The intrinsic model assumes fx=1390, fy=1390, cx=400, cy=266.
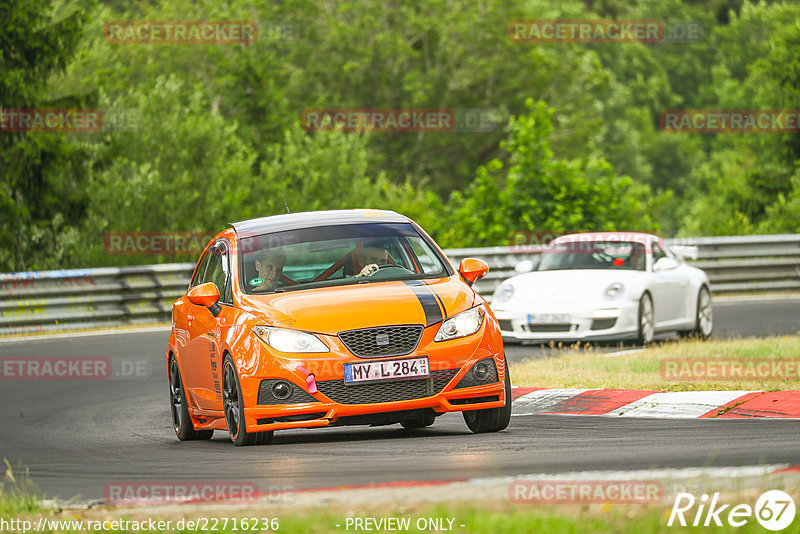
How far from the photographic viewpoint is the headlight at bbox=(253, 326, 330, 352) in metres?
8.80

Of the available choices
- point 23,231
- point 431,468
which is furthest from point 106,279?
point 431,468

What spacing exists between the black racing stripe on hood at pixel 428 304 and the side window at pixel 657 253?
8.75 m

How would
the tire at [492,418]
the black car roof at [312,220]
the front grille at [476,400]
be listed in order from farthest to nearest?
the black car roof at [312,220] < the tire at [492,418] < the front grille at [476,400]

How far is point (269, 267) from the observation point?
988 cm

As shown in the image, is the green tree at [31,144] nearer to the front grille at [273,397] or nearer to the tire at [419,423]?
the tire at [419,423]

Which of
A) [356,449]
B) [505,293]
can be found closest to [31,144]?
[505,293]

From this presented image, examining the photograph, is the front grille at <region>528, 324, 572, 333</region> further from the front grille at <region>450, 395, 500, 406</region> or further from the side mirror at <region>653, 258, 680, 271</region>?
the front grille at <region>450, 395, 500, 406</region>

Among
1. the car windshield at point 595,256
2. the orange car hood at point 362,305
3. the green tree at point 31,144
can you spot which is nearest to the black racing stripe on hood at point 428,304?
the orange car hood at point 362,305

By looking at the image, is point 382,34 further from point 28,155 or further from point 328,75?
point 28,155

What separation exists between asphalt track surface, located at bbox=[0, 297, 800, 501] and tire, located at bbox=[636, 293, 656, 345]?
19.3 ft

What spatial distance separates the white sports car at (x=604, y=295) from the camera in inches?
646

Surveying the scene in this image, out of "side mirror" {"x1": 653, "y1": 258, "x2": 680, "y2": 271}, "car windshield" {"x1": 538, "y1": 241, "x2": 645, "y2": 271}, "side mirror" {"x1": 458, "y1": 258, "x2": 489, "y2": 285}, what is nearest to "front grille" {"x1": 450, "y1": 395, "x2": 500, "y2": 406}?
"side mirror" {"x1": 458, "y1": 258, "x2": 489, "y2": 285}

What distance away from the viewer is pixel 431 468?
7250mm

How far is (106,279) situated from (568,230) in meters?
9.90
